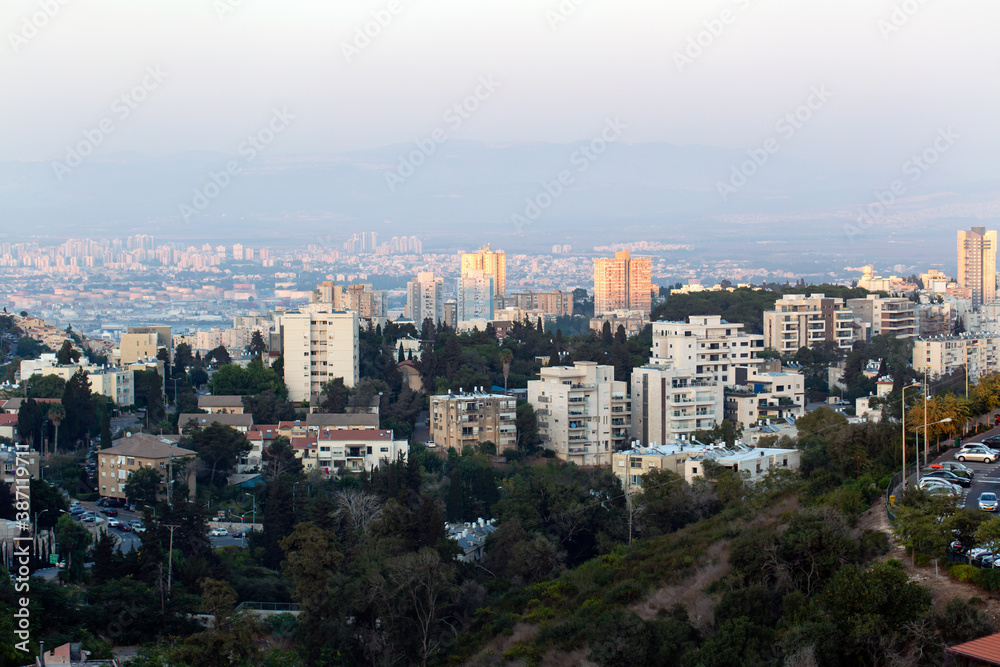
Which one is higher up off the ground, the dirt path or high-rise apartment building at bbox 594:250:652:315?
high-rise apartment building at bbox 594:250:652:315

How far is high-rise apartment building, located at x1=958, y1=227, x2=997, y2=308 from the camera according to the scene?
7288cm

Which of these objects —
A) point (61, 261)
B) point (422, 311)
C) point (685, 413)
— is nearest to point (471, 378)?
point (685, 413)

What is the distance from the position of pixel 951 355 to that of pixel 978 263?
39388 mm

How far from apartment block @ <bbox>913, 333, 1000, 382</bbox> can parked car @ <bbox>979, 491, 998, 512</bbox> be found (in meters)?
24.1

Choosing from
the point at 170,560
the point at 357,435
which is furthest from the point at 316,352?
the point at 170,560

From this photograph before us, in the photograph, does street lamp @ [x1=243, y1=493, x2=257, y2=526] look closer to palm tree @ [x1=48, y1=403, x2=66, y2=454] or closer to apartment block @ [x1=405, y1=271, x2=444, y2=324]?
palm tree @ [x1=48, y1=403, x2=66, y2=454]

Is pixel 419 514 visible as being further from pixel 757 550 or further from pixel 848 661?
pixel 848 661

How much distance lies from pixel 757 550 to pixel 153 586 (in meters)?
9.21

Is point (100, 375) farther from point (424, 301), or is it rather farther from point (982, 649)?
point (424, 301)

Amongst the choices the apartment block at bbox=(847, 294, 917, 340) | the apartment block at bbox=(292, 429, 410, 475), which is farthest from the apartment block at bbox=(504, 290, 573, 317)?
the apartment block at bbox=(292, 429, 410, 475)

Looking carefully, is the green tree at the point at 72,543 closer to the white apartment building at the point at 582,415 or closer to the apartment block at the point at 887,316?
the white apartment building at the point at 582,415

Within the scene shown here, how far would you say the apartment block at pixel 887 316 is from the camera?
44.5 metres

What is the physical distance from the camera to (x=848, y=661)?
33.2 ft

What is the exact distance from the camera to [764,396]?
103 feet
